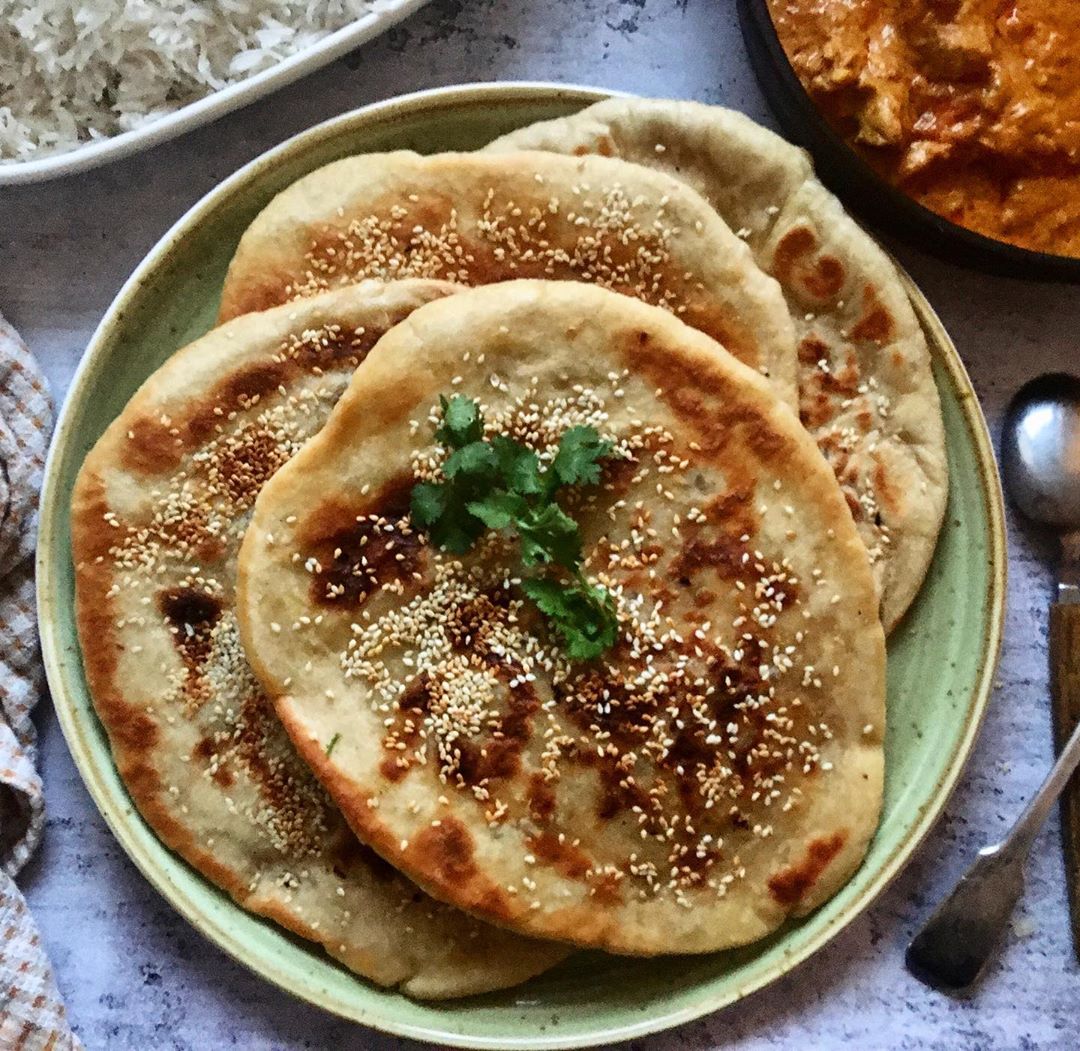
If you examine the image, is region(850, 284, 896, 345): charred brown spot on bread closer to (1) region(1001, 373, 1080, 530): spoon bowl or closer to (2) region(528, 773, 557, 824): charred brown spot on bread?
(1) region(1001, 373, 1080, 530): spoon bowl

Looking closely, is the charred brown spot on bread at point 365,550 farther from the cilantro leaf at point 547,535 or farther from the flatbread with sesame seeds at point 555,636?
the cilantro leaf at point 547,535

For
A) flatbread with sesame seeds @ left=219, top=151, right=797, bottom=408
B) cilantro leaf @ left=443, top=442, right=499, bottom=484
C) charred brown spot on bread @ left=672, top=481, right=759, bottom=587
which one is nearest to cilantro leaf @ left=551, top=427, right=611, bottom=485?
cilantro leaf @ left=443, top=442, right=499, bottom=484

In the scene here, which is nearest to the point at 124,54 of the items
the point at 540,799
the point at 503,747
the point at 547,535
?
the point at 547,535

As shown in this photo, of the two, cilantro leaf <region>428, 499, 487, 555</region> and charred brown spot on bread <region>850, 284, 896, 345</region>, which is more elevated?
charred brown spot on bread <region>850, 284, 896, 345</region>

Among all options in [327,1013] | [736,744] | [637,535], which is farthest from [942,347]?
[327,1013]

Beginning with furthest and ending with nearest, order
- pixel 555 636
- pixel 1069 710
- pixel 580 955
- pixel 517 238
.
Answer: pixel 1069 710 → pixel 580 955 → pixel 517 238 → pixel 555 636

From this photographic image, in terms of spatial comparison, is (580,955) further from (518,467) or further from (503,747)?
(518,467)

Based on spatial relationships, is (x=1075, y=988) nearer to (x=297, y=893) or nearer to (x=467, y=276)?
(x=297, y=893)
